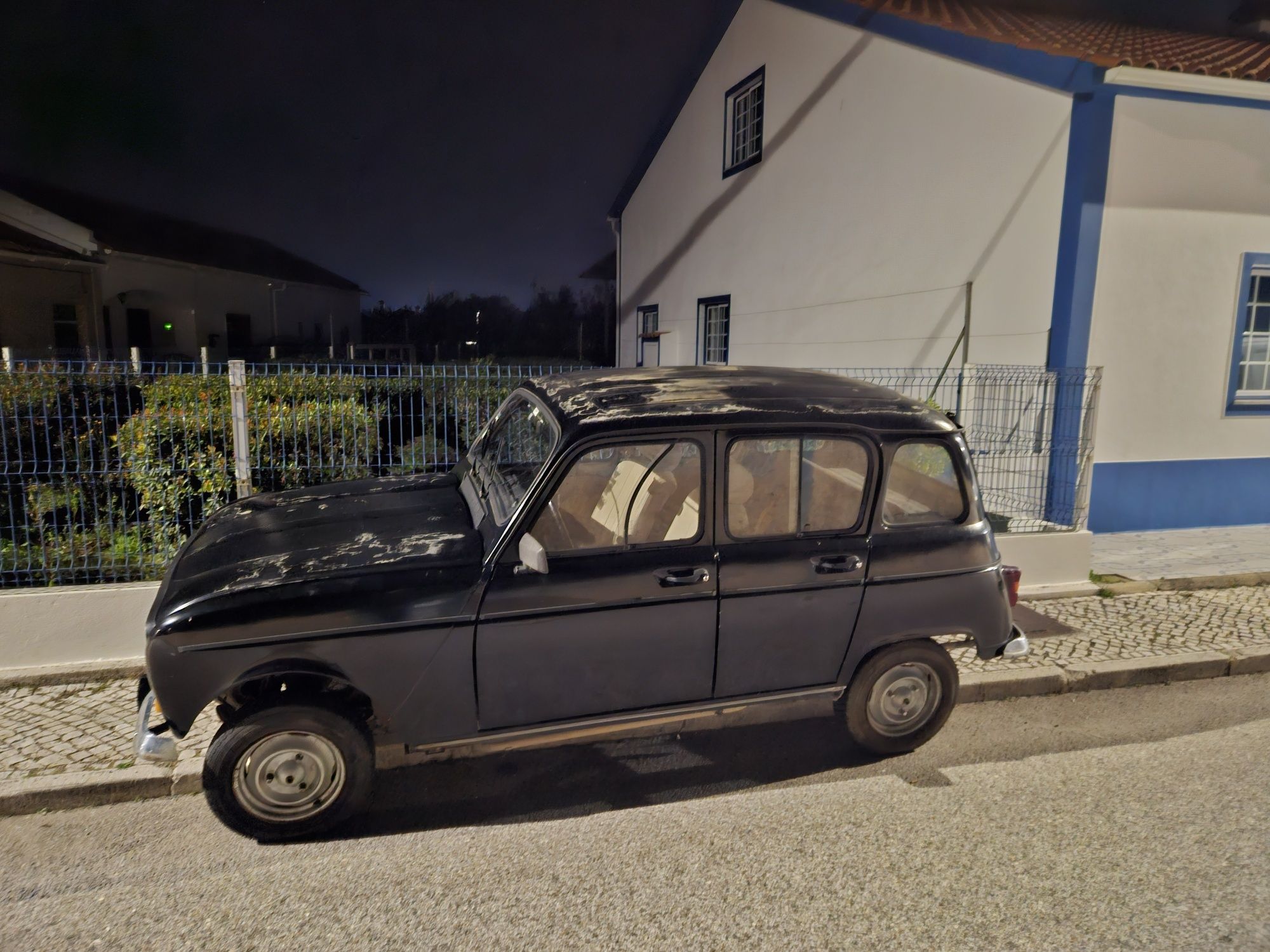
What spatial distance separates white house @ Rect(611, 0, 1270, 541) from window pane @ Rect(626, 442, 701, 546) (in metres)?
5.88

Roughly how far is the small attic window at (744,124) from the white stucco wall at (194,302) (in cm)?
1663

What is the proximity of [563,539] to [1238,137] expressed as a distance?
8.74 meters

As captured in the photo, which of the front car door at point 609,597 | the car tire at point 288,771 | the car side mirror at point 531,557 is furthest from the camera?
the front car door at point 609,597

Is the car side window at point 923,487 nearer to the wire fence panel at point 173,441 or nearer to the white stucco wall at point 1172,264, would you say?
the wire fence panel at point 173,441

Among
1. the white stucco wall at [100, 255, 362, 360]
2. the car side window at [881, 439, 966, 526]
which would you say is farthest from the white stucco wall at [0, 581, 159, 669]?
the white stucco wall at [100, 255, 362, 360]

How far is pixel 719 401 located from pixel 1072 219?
5930 millimetres

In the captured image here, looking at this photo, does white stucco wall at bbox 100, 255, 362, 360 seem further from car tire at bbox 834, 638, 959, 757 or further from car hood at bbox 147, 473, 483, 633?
car tire at bbox 834, 638, 959, 757

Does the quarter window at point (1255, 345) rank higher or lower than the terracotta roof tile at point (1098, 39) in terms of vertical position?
lower

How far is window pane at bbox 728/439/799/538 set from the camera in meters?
3.67

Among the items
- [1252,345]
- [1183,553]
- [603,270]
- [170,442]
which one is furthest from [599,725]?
[603,270]

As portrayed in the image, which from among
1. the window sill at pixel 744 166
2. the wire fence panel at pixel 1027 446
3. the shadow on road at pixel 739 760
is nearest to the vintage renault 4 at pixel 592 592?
the shadow on road at pixel 739 760

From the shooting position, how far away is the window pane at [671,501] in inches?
141

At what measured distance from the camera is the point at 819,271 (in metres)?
12.0

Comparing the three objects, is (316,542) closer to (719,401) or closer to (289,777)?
(289,777)
